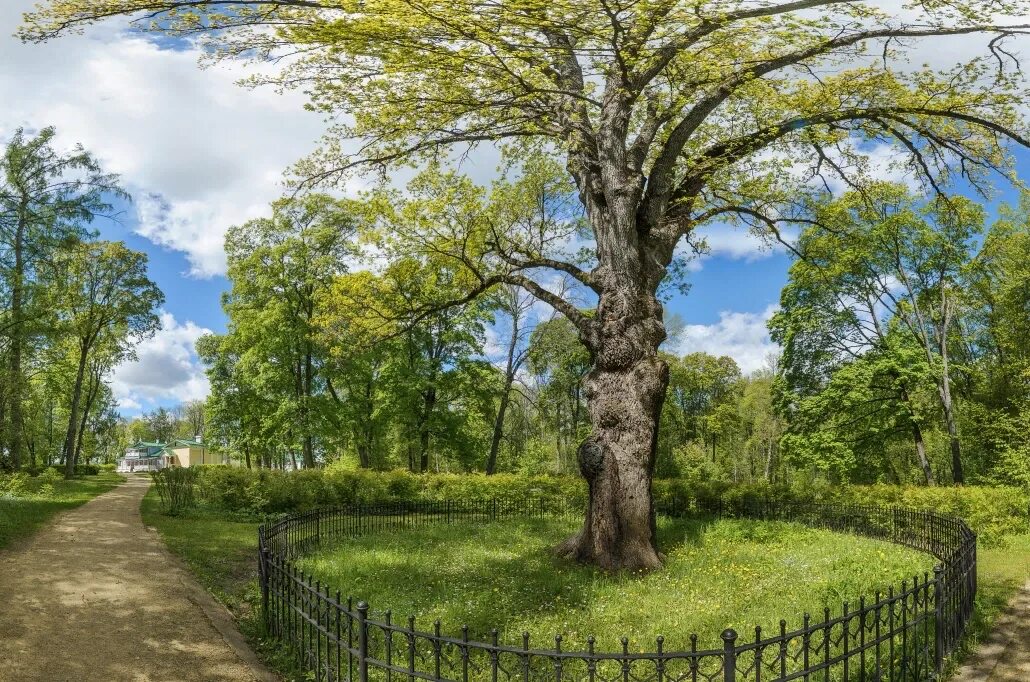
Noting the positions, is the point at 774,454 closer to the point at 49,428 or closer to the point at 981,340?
the point at 981,340

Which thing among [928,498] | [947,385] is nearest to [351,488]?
[928,498]

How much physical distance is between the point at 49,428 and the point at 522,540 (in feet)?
182

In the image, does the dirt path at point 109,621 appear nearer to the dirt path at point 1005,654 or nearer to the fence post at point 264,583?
the fence post at point 264,583

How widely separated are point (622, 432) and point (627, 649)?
23.3ft

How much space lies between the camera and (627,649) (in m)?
5.41

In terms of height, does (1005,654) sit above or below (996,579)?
above

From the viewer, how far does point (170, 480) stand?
1952 centimetres

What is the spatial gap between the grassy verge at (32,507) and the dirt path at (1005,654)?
1545cm

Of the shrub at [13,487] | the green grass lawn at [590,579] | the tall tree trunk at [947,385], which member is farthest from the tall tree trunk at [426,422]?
the tall tree trunk at [947,385]

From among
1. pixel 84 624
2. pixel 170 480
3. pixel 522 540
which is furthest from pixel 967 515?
pixel 170 480

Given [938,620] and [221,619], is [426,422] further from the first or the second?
[938,620]

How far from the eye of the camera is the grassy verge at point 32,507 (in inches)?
557

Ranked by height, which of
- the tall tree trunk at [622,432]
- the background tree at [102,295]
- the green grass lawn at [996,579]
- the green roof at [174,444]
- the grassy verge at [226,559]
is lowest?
the green grass lawn at [996,579]

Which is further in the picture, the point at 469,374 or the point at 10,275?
the point at 469,374
